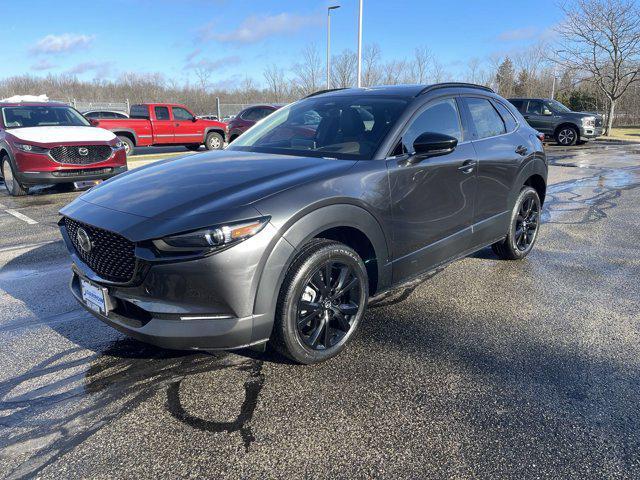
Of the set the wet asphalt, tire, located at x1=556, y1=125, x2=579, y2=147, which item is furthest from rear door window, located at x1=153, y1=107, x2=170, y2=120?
tire, located at x1=556, y1=125, x2=579, y2=147

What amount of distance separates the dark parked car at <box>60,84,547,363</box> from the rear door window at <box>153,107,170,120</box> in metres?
14.3

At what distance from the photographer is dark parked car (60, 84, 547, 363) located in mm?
2562

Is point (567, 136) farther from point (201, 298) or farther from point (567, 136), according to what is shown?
point (201, 298)

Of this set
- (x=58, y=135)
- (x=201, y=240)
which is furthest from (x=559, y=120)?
(x=201, y=240)

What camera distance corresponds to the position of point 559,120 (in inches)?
810

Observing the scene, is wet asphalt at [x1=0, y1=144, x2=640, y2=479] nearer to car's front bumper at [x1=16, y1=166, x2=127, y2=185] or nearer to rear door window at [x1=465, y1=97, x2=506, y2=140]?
rear door window at [x1=465, y1=97, x2=506, y2=140]

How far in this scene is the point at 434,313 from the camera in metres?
3.89

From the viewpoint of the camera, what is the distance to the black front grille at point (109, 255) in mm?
2662

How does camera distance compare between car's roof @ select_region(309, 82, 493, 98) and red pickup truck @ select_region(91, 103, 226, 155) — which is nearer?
car's roof @ select_region(309, 82, 493, 98)

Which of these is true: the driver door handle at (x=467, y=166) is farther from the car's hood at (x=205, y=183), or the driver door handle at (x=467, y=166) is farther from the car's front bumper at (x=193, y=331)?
the car's front bumper at (x=193, y=331)

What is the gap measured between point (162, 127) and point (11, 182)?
8.53m

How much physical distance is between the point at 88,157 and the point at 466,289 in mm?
7504

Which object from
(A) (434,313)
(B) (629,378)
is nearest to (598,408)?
(B) (629,378)

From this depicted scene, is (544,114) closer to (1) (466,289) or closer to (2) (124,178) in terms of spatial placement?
(1) (466,289)
